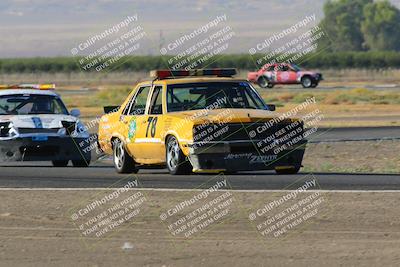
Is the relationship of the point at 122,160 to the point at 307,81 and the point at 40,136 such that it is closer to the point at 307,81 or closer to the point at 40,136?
the point at 40,136

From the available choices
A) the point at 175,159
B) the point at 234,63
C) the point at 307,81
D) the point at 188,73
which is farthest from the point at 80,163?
the point at 234,63

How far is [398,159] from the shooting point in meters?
23.7

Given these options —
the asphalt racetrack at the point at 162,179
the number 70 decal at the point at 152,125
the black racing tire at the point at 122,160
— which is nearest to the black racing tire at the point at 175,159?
the asphalt racetrack at the point at 162,179

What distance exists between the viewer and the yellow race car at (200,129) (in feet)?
57.1

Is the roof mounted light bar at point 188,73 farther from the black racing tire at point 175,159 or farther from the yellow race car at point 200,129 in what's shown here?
the black racing tire at point 175,159

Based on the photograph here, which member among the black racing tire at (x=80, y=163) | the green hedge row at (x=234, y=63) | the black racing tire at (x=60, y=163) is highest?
the black racing tire at (x=60, y=163)

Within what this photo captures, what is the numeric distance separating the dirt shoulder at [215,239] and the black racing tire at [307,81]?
194ft

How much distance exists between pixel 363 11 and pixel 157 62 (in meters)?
78.5

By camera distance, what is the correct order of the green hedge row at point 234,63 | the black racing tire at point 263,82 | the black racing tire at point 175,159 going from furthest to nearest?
1. the green hedge row at point 234,63
2. the black racing tire at point 263,82
3. the black racing tire at point 175,159

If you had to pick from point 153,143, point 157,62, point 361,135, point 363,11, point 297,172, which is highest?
point 153,143

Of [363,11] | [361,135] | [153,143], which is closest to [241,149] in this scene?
[153,143]

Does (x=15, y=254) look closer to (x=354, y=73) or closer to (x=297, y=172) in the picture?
(x=297, y=172)

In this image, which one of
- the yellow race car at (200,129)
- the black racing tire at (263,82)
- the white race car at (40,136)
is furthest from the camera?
the black racing tire at (263,82)

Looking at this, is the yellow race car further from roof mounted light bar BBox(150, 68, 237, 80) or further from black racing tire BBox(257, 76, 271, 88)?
black racing tire BBox(257, 76, 271, 88)
